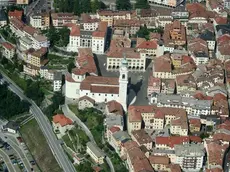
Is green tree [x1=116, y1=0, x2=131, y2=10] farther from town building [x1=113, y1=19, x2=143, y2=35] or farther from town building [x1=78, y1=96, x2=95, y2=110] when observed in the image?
town building [x1=78, y1=96, x2=95, y2=110]

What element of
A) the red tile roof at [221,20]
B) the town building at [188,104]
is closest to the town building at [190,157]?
the town building at [188,104]

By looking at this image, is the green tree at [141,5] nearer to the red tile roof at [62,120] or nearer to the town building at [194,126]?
the red tile roof at [62,120]

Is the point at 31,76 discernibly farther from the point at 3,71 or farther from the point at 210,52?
the point at 210,52

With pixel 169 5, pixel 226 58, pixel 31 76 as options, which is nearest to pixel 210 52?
pixel 226 58

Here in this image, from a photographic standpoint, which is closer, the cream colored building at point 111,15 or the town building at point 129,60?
the town building at point 129,60

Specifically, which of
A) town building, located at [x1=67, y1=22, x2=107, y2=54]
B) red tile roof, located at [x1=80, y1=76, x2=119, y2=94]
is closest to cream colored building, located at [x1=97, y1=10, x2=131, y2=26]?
town building, located at [x1=67, y1=22, x2=107, y2=54]
